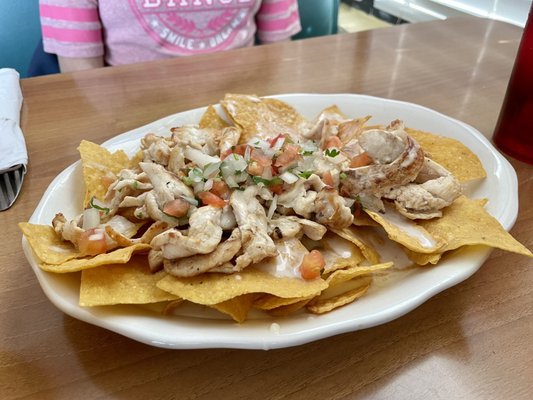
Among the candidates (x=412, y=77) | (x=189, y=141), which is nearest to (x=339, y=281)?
(x=189, y=141)

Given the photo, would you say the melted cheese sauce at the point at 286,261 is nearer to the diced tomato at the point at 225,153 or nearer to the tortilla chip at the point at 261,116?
the diced tomato at the point at 225,153

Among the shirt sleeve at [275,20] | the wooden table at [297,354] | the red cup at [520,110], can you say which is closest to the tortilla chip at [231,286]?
the wooden table at [297,354]

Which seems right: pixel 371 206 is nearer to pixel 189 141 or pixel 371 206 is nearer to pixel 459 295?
pixel 459 295

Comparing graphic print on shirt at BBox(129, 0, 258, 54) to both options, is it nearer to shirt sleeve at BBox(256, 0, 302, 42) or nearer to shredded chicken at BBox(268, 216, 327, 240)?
shirt sleeve at BBox(256, 0, 302, 42)

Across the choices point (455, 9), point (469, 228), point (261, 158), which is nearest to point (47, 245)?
point (261, 158)

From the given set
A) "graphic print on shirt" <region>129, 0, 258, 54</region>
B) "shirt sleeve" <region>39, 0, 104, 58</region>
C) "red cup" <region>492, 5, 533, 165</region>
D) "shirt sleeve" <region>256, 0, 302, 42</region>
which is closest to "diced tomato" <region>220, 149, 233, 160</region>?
"red cup" <region>492, 5, 533, 165</region>

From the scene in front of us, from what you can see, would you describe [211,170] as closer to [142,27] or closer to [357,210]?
[357,210]
